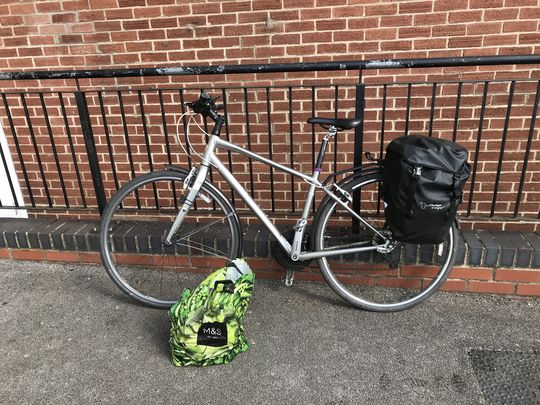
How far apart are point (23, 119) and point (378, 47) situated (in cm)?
291

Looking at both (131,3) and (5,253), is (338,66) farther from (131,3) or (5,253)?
(5,253)

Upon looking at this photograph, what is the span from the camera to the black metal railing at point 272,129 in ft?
9.49

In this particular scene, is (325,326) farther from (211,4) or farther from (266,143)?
(211,4)

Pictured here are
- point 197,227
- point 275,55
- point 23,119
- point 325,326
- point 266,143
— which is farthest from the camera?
point 23,119

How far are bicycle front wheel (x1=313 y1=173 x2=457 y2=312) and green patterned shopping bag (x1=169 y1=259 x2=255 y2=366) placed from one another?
2.14 ft

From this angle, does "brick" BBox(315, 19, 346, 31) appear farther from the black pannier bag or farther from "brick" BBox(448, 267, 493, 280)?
"brick" BBox(448, 267, 493, 280)

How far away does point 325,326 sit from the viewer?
2516 millimetres

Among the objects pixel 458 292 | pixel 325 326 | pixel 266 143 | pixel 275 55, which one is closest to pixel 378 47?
pixel 275 55

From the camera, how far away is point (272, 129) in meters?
3.31

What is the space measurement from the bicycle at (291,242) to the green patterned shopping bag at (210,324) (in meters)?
0.47

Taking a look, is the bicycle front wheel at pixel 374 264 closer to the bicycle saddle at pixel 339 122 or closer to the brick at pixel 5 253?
the bicycle saddle at pixel 339 122

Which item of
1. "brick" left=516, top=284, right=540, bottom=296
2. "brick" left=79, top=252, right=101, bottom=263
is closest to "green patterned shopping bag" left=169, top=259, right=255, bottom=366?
"brick" left=79, top=252, right=101, bottom=263

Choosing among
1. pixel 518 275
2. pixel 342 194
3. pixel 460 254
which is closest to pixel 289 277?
pixel 342 194

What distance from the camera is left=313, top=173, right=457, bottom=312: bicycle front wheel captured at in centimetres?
259
